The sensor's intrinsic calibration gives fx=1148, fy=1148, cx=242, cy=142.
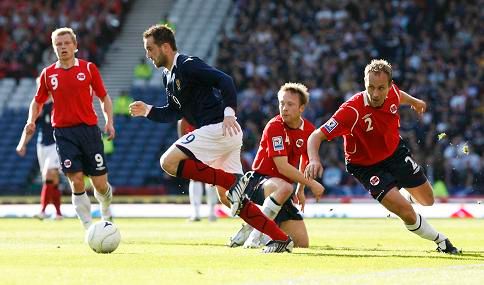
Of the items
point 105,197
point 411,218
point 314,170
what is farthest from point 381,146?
point 105,197

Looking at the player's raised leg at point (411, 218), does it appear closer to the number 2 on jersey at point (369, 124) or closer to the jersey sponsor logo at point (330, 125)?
the number 2 on jersey at point (369, 124)

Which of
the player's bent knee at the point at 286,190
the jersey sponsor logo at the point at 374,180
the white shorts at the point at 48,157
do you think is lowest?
the white shorts at the point at 48,157

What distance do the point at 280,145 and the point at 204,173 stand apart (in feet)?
4.82

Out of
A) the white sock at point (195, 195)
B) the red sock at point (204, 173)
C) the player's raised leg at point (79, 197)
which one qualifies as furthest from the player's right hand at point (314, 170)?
the white sock at point (195, 195)

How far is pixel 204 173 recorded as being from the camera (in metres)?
11.2

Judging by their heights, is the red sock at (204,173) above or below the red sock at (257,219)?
above

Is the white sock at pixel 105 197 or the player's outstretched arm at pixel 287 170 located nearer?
the player's outstretched arm at pixel 287 170

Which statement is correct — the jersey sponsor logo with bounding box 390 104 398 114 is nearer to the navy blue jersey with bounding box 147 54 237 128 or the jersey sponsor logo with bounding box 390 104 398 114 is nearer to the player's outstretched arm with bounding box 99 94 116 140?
the navy blue jersey with bounding box 147 54 237 128

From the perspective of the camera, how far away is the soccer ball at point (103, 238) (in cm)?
1141

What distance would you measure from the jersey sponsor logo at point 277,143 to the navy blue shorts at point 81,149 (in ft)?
8.75

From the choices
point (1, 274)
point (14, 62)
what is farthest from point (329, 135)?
point (14, 62)


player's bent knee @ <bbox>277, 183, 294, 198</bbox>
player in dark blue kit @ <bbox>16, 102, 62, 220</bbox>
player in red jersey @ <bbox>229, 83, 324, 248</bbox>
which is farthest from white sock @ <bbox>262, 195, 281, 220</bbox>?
player in dark blue kit @ <bbox>16, 102, 62, 220</bbox>

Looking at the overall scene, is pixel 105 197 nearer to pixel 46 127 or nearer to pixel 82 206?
pixel 82 206

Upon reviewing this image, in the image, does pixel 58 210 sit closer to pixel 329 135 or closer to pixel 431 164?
pixel 431 164
